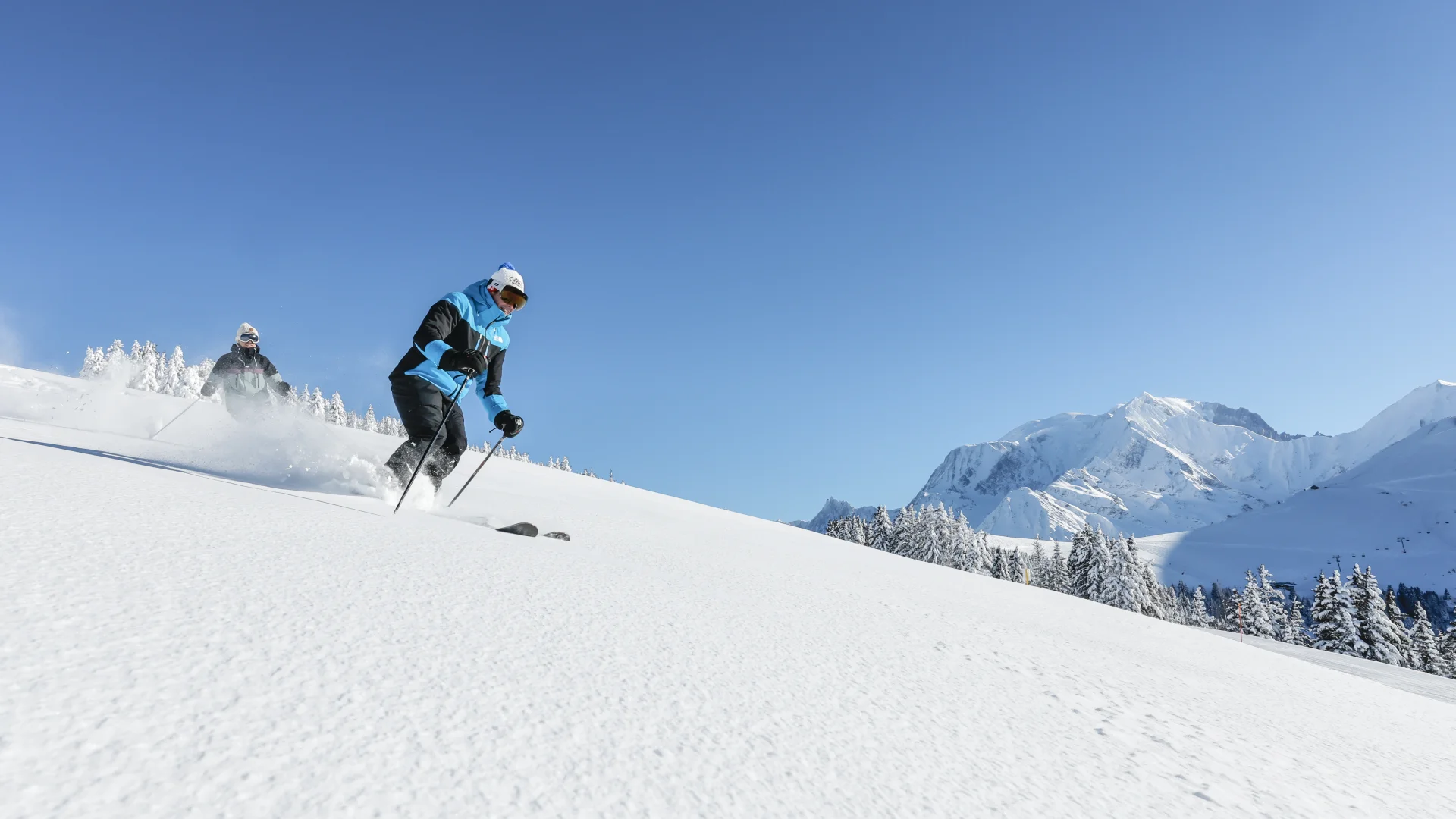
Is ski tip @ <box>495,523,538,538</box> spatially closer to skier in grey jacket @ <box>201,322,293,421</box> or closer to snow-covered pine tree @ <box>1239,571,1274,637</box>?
skier in grey jacket @ <box>201,322,293,421</box>

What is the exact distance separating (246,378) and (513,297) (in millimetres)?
5799

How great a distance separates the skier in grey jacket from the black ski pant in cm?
465

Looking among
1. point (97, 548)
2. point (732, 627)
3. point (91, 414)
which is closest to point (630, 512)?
point (732, 627)

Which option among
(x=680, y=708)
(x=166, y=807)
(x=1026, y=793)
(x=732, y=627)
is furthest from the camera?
(x=732, y=627)

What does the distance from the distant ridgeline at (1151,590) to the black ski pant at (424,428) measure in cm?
1674

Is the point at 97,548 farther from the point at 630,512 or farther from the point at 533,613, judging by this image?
the point at 630,512

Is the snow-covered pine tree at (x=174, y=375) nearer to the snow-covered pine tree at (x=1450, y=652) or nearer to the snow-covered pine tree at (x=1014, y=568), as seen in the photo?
the snow-covered pine tree at (x=1014, y=568)

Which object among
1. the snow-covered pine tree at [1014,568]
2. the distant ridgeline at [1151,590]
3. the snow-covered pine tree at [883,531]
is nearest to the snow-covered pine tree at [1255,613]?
the distant ridgeline at [1151,590]

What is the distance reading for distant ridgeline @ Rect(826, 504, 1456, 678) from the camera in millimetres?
33750

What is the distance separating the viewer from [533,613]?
7.35ft

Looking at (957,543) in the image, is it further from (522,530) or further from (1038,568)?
(522,530)

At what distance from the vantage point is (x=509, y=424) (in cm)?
568

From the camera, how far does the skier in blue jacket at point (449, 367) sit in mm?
5301

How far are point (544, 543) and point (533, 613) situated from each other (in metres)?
1.82
